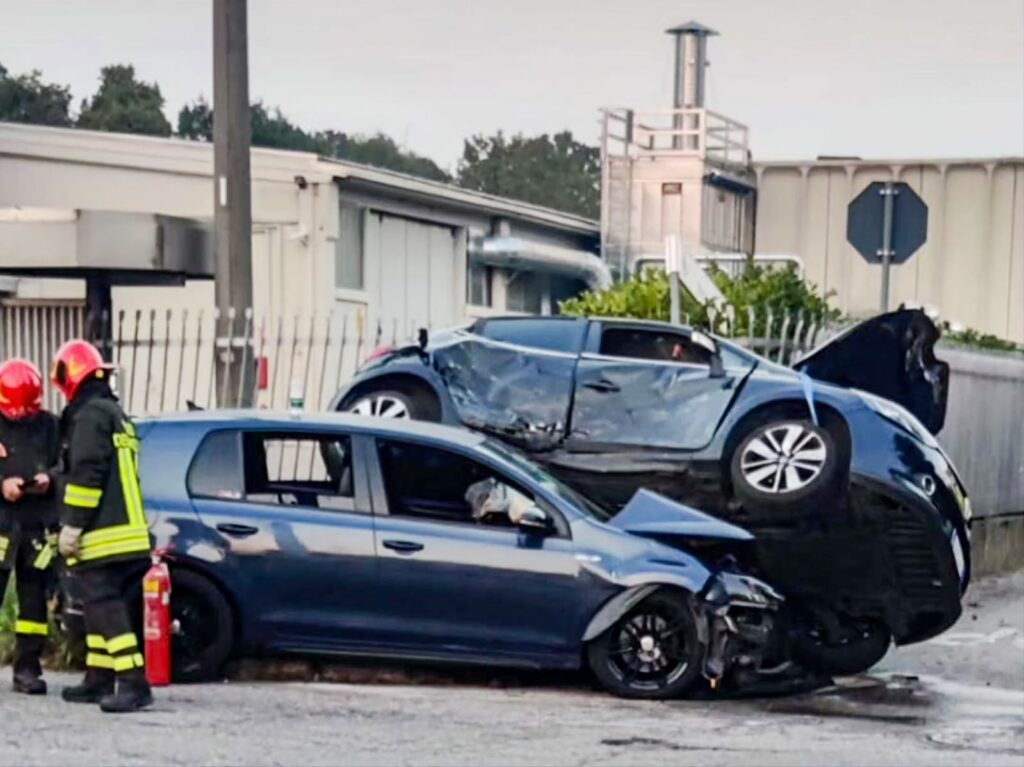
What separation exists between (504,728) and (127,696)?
184cm

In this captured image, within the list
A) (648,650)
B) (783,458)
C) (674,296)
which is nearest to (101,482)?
(648,650)

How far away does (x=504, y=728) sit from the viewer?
9.54 meters

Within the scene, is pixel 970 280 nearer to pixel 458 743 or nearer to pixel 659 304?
pixel 659 304

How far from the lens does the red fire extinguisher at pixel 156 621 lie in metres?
10.3

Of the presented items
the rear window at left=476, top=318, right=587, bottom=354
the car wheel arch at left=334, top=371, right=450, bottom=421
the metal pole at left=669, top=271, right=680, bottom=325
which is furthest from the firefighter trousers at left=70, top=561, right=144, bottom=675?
the metal pole at left=669, top=271, right=680, bottom=325

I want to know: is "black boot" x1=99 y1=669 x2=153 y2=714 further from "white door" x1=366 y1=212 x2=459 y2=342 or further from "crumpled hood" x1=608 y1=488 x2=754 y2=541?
"white door" x1=366 y1=212 x2=459 y2=342

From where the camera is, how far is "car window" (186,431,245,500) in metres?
10.9

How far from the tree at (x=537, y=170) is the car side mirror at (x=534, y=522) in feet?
211

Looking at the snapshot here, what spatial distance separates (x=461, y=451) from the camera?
1109cm

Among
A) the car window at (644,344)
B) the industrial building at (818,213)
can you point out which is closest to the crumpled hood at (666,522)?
the car window at (644,344)

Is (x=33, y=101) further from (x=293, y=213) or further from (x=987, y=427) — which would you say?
(x=987, y=427)

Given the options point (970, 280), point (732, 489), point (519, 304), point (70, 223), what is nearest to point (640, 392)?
point (732, 489)

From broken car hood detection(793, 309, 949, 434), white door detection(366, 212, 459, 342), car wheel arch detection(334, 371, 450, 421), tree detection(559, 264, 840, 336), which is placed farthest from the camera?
white door detection(366, 212, 459, 342)

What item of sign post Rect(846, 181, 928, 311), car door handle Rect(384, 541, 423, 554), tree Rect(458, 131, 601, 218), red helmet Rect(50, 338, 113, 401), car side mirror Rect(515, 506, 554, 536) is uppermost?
tree Rect(458, 131, 601, 218)
